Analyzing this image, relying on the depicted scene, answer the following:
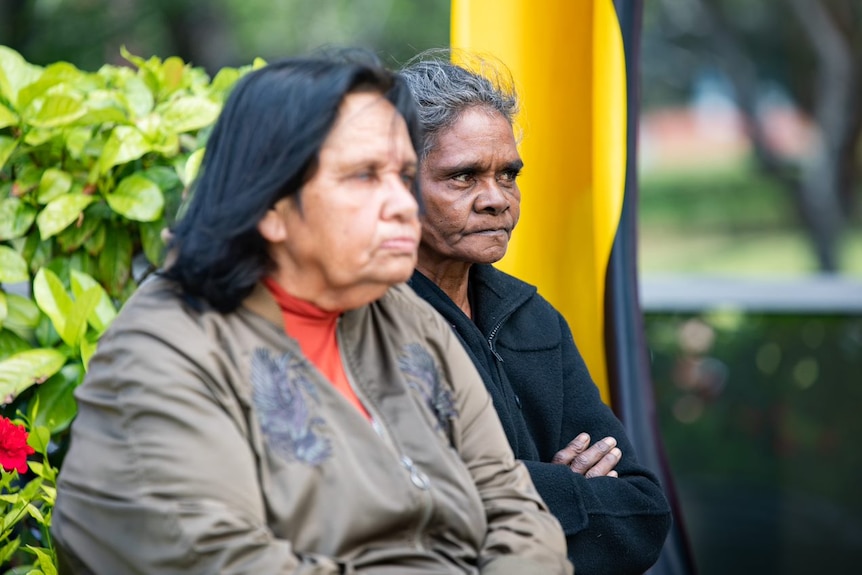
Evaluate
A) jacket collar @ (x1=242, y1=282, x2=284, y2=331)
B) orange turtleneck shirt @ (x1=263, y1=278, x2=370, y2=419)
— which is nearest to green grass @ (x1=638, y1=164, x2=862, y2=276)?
orange turtleneck shirt @ (x1=263, y1=278, x2=370, y2=419)

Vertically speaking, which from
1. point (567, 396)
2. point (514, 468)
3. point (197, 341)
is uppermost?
point (197, 341)

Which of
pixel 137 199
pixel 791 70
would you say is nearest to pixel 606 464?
pixel 137 199

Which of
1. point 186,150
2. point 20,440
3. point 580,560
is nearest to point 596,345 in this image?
point 580,560

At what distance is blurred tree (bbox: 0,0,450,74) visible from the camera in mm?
10701

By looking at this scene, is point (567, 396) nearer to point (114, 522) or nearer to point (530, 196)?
point (530, 196)

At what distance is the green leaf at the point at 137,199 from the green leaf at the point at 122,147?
0.21ft

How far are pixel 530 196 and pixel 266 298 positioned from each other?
1.59m

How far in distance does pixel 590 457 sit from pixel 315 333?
0.99 metres

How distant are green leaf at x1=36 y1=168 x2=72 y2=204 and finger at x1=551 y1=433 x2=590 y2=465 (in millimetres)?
1466

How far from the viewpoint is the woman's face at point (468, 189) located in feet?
8.79

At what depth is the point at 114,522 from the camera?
1.72m

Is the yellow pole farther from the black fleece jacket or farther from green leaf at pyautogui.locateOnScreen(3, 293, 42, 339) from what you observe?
green leaf at pyautogui.locateOnScreen(3, 293, 42, 339)

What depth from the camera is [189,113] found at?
3.23 metres

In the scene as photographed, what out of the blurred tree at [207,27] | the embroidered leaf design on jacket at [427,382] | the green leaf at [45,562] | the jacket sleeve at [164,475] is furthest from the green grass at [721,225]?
the jacket sleeve at [164,475]
